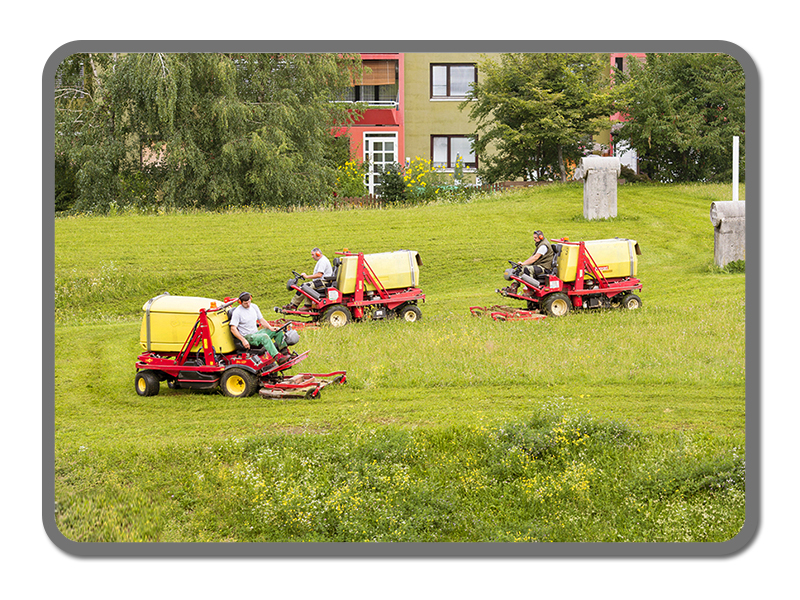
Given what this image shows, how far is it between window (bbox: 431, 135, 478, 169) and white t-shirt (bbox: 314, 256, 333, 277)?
3250 millimetres

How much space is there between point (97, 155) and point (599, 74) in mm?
6304

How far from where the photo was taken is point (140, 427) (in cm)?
849

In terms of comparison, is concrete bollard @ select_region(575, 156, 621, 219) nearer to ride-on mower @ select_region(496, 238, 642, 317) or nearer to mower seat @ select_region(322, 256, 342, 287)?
ride-on mower @ select_region(496, 238, 642, 317)

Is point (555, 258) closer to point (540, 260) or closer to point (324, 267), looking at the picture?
point (540, 260)

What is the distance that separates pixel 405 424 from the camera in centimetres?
846

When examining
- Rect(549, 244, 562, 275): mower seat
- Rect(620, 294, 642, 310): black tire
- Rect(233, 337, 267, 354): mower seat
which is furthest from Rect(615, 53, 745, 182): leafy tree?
Rect(233, 337, 267, 354): mower seat

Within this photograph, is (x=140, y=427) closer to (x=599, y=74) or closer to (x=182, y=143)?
(x=182, y=143)

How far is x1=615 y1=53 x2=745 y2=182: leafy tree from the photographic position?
799 centimetres

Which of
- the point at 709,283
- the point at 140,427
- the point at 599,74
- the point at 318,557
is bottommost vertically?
the point at 318,557

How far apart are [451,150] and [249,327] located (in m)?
3.68

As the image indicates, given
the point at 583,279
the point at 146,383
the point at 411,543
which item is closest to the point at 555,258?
the point at 583,279

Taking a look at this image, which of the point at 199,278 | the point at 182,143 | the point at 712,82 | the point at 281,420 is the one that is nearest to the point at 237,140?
the point at 182,143

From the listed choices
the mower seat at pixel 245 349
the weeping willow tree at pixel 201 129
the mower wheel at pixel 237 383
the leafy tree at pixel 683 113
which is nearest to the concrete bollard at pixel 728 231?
the leafy tree at pixel 683 113

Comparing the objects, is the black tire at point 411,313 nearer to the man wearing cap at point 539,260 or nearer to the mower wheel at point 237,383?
the man wearing cap at point 539,260
